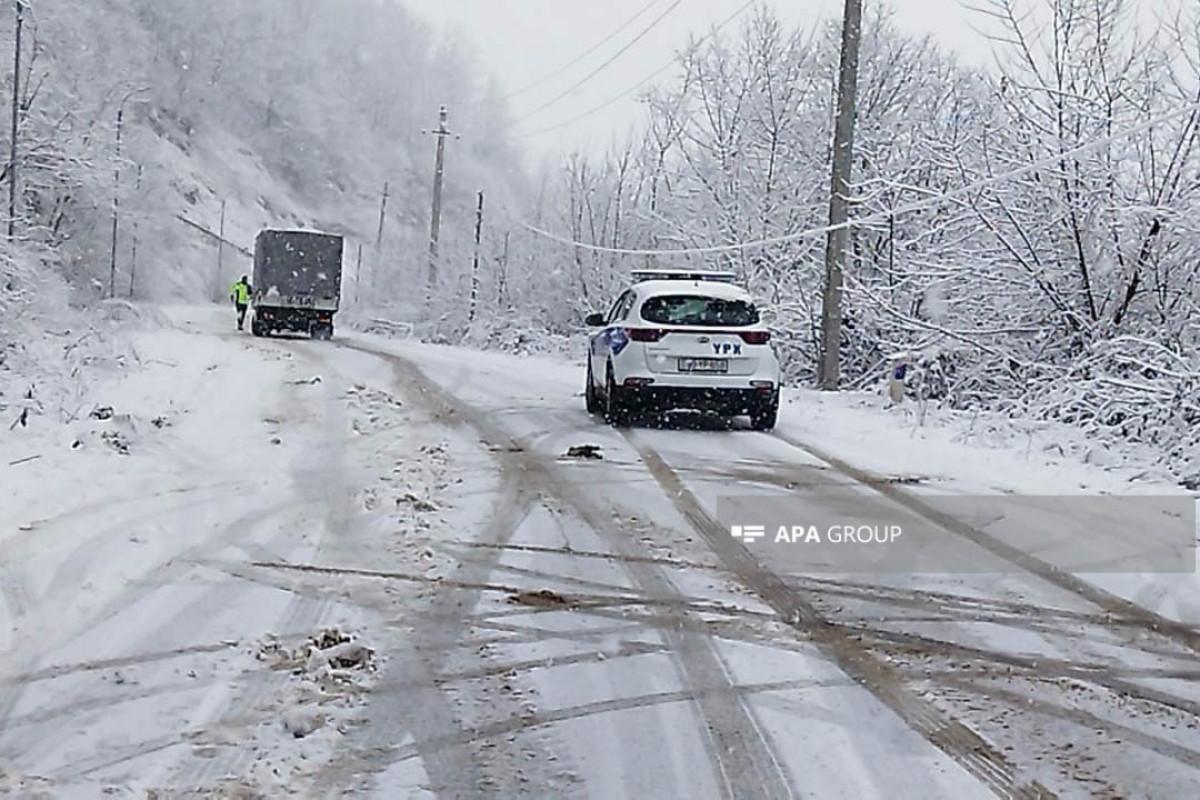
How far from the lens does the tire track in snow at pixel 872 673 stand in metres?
4.69

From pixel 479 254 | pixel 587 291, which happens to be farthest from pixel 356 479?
pixel 479 254

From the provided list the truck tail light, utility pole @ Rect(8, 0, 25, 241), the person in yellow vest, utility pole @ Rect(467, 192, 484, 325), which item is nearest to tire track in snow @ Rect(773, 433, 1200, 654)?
the truck tail light

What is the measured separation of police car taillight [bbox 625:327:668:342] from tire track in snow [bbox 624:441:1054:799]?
5.65m

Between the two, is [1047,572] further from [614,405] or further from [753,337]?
[614,405]

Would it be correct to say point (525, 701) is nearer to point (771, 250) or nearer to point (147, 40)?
point (771, 250)

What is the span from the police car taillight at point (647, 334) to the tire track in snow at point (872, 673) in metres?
5.65

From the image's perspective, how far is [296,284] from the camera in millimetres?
42625

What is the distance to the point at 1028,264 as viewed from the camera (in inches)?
762

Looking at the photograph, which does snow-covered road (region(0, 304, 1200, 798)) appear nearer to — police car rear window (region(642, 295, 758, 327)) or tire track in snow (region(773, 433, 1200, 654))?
tire track in snow (region(773, 433, 1200, 654))

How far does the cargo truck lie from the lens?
1666 inches

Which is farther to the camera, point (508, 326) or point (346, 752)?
point (508, 326)

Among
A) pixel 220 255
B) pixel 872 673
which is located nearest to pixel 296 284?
pixel 872 673

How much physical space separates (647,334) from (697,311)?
653mm

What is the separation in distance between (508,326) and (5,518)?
35.8m
